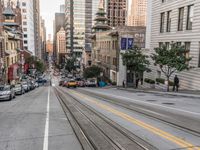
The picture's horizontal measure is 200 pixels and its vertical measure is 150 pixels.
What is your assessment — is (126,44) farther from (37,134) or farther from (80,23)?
(80,23)

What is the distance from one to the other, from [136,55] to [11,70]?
31.2m

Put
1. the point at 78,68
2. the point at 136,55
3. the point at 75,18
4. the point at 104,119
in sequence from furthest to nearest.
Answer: the point at 75,18 → the point at 78,68 → the point at 136,55 → the point at 104,119

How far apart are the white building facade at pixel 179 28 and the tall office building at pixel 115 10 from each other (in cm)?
14648

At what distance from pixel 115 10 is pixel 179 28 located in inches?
6226

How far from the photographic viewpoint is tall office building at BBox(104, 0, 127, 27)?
181 meters

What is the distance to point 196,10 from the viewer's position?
83.8 ft

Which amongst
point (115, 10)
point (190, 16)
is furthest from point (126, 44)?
point (115, 10)

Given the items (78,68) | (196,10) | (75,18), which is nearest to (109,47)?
(196,10)

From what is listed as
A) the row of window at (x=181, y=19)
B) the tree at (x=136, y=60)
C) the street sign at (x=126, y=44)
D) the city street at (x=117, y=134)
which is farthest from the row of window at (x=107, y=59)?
the city street at (x=117, y=134)

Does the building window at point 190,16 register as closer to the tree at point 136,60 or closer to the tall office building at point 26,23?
the tree at point 136,60

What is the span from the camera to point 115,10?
182125 mm

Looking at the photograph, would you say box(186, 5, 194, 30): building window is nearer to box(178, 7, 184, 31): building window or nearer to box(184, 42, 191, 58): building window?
box(178, 7, 184, 31): building window

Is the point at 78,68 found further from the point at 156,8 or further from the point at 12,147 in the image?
the point at 12,147

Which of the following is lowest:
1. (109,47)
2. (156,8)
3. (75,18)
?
(109,47)
